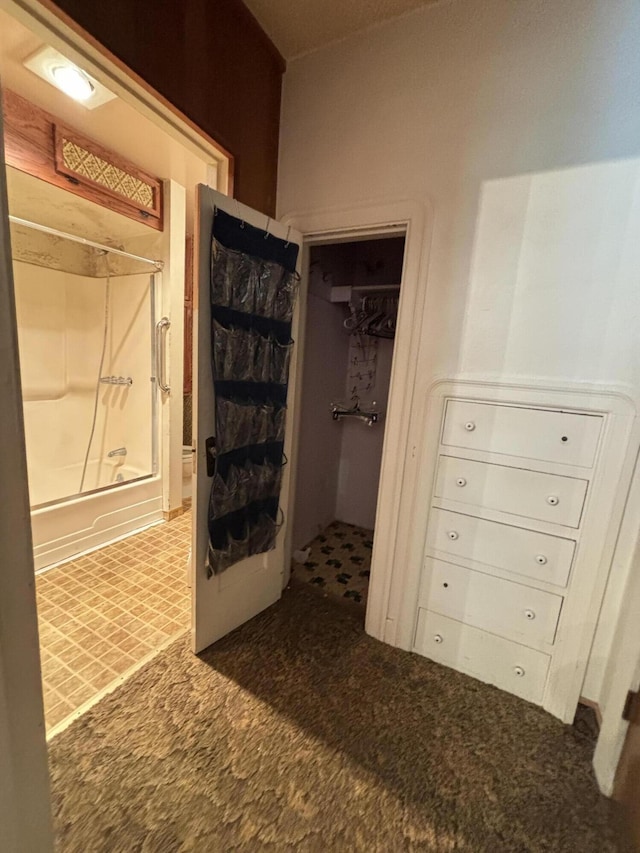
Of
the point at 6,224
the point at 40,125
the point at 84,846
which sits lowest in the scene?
the point at 84,846

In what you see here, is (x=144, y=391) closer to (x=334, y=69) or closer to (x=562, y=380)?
(x=334, y=69)

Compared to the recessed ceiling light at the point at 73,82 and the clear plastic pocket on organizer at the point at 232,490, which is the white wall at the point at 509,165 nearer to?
the clear plastic pocket on organizer at the point at 232,490

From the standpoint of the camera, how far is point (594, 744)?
1359 millimetres

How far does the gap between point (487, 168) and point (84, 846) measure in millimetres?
2595

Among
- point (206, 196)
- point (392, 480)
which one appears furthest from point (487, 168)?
point (392, 480)

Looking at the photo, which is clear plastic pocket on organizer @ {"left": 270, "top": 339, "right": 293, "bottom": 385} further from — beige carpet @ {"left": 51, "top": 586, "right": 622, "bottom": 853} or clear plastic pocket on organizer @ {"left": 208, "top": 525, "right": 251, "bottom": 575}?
beige carpet @ {"left": 51, "top": 586, "right": 622, "bottom": 853}

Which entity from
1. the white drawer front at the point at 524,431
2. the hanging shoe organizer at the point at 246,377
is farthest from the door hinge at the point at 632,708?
the hanging shoe organizer at the point at 246,377

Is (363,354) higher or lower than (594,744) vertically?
higher

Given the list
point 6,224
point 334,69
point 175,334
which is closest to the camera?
point 6,224

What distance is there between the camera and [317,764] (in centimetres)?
123

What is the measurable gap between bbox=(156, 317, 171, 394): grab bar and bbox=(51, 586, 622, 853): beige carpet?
1.91 metres

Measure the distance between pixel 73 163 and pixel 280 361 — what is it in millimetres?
1731

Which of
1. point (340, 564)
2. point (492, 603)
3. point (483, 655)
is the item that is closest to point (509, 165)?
point (492, 603)

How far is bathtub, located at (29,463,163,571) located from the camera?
2.19 metres
